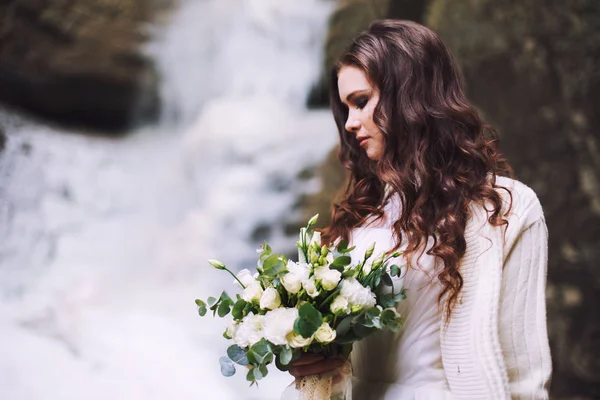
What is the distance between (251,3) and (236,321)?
2.75 metres

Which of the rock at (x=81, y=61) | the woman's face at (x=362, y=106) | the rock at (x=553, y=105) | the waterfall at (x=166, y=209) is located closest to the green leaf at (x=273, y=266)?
the woman's face at (x=362, y=106)

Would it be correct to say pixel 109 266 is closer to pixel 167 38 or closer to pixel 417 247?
pixel 167 38

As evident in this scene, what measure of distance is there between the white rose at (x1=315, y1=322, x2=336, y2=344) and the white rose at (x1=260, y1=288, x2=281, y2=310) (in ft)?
0.34

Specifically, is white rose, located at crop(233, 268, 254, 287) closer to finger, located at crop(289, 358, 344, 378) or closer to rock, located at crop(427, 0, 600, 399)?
finger, located at crop(289, 358, 344, 378)

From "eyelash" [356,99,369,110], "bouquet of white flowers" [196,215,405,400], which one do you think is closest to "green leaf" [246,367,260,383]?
"bouquet of white flowers" [196,215,405,400]

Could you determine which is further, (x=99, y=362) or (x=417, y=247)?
(x=99, y=362)

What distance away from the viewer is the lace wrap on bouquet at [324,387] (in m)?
1.23

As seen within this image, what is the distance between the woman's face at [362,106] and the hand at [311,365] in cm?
54

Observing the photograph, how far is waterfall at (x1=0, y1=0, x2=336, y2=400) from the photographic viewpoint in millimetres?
2744

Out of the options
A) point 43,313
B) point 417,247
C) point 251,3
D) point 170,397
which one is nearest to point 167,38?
point 251,3

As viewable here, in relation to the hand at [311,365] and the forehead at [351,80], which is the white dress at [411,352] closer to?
the hand at [311,365]

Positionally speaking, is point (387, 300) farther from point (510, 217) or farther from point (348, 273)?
point (510, 217)

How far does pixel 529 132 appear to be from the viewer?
3555mm

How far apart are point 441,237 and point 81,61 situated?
2.82 m
